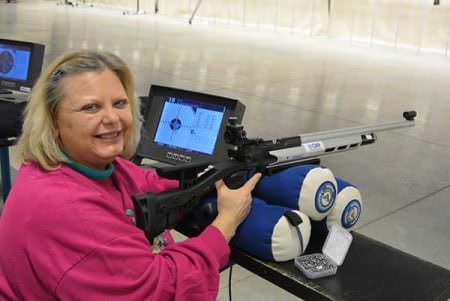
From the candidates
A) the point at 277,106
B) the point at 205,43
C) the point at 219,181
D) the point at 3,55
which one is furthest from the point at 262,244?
the point at 205,43

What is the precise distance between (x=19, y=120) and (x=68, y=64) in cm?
156

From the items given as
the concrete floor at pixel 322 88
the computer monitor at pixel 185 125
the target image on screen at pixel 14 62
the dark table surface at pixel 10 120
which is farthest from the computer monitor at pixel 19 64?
the concrete floor at pixel 322 88

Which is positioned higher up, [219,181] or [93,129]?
[93,129]

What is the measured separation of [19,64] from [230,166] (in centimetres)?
198

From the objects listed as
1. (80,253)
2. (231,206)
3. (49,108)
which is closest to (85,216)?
(80,253)

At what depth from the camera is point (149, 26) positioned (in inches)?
550

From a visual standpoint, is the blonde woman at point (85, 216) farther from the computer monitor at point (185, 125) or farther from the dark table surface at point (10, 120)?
the dark table surface at point (10, 120)

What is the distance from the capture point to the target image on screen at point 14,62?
3.08 metres

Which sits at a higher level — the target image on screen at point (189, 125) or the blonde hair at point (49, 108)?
the blonde hair at point (49, 108)

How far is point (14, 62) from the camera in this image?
3113 mm

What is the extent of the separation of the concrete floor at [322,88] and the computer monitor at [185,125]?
85 cm

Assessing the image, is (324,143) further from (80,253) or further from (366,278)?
(80,253)

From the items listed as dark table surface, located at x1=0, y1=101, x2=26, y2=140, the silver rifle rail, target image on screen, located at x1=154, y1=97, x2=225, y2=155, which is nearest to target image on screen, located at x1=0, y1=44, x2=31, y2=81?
dark table surface, located at x1=0, y1=101, x2=26, y2=140

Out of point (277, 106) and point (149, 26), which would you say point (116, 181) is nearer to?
point (277, 106)
